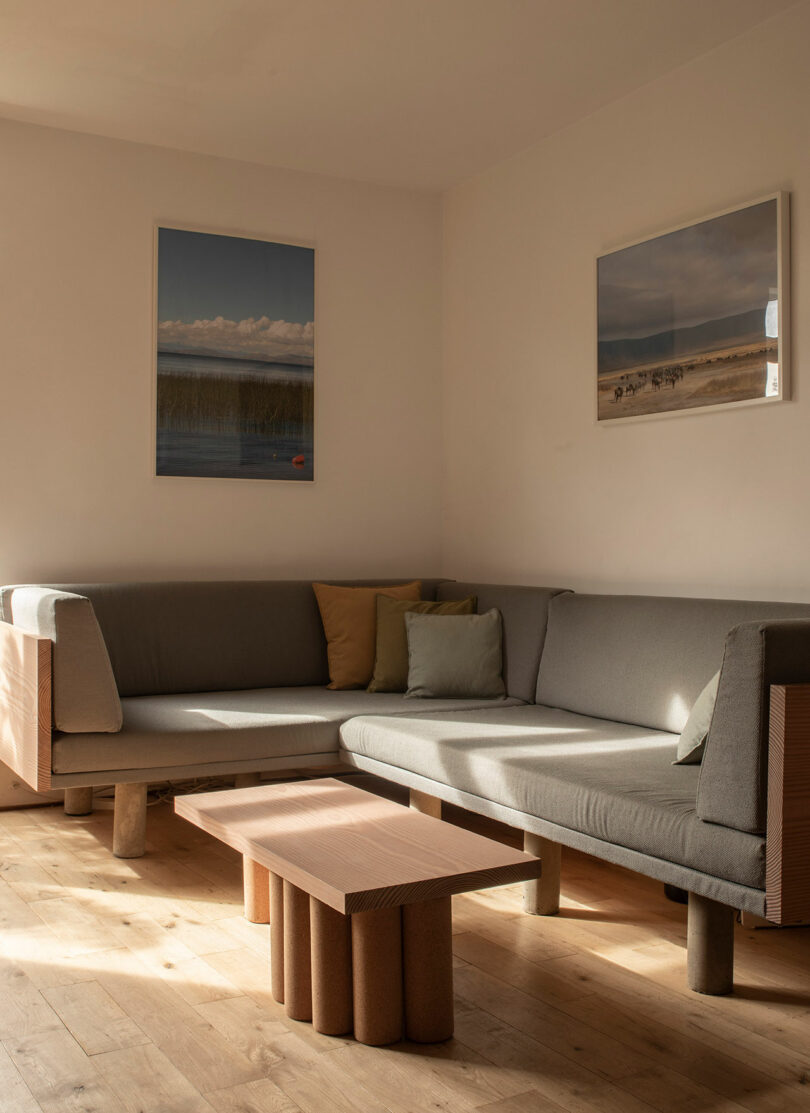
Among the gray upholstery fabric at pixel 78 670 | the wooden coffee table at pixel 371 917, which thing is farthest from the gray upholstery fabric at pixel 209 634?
the wooden coffee table at pixel 371 917

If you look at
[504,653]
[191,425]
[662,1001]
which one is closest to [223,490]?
[191,425]

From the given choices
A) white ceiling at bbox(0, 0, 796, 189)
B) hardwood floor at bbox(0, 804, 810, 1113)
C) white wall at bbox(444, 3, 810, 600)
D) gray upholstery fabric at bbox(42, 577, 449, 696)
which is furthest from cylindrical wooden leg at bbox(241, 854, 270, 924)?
white ceiling at bbox(0, 0, 796, 189)

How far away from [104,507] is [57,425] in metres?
0.37

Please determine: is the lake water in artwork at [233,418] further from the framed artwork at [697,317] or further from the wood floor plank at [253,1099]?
the wood floor plank at [253,1099]

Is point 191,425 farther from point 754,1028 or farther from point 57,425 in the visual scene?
point 754,1028

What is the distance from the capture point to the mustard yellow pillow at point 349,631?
4137mm

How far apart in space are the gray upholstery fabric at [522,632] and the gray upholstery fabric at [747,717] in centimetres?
165

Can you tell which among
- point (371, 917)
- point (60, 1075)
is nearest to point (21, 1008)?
point (60, 1075)

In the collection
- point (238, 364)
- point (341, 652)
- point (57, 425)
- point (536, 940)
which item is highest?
point (238, 364)

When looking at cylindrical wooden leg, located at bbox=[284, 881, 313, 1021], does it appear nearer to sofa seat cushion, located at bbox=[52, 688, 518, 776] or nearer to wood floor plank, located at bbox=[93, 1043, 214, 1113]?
wood floor plank, located at bbox=[93, 1043, 214, 1113]

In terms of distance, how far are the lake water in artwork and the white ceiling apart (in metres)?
0.91

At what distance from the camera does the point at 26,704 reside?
3275mm

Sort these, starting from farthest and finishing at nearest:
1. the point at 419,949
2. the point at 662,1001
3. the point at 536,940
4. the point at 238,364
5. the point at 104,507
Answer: the point at 238,364 < the point at 104,507 < the point at 536,940 < the point at 662,1001 < the point at 419,949

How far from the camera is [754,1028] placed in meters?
2.16
